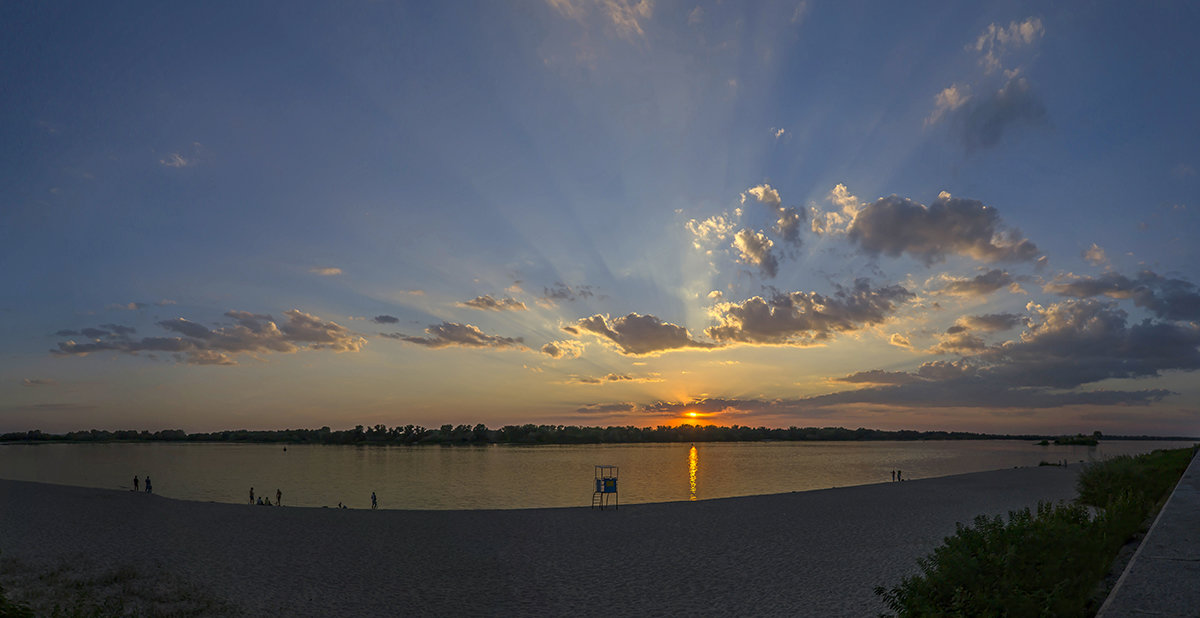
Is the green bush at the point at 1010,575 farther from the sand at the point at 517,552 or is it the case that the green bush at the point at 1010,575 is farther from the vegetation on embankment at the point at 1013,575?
the sand at the point at 517,552

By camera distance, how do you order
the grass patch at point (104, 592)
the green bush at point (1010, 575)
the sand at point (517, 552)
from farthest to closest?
the sand at point (517, 552) < the grass patch at point (104, 592) < the green bush at point (1010, 575)

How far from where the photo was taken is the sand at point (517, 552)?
1512 cm

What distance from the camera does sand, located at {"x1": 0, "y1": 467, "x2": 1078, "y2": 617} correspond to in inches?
595

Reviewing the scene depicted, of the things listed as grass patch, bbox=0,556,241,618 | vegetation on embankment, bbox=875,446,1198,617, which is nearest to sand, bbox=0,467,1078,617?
grass patch, bbox=0,556,241,618

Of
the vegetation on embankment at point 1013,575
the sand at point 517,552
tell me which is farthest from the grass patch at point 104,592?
the vegetation on embankment at point 1013,575

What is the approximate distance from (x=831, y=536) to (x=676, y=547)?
684 centimetres

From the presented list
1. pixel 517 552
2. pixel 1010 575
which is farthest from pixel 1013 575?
pixel 517 552

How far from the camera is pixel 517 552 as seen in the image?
70.0 feet

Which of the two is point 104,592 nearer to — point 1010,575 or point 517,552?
point 517,552

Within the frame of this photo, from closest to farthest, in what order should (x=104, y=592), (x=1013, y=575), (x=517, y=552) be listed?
(x=1013, y=575)
(x=104, y=592)
(x=517, y=552)

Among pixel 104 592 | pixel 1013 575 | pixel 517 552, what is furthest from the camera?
pixel 517 552

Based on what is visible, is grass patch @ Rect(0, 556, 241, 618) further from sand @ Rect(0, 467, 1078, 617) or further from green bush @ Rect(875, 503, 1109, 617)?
green bush @ Rect(875, 503, 1109, 617)

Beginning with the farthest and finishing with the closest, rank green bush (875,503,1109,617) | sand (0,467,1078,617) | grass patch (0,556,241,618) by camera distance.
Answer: sand (0,467,1078,617), grass patch (0,556,241,618), green bush (875,503,1109,617)

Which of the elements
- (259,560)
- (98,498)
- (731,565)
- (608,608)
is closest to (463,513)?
(259,560)
